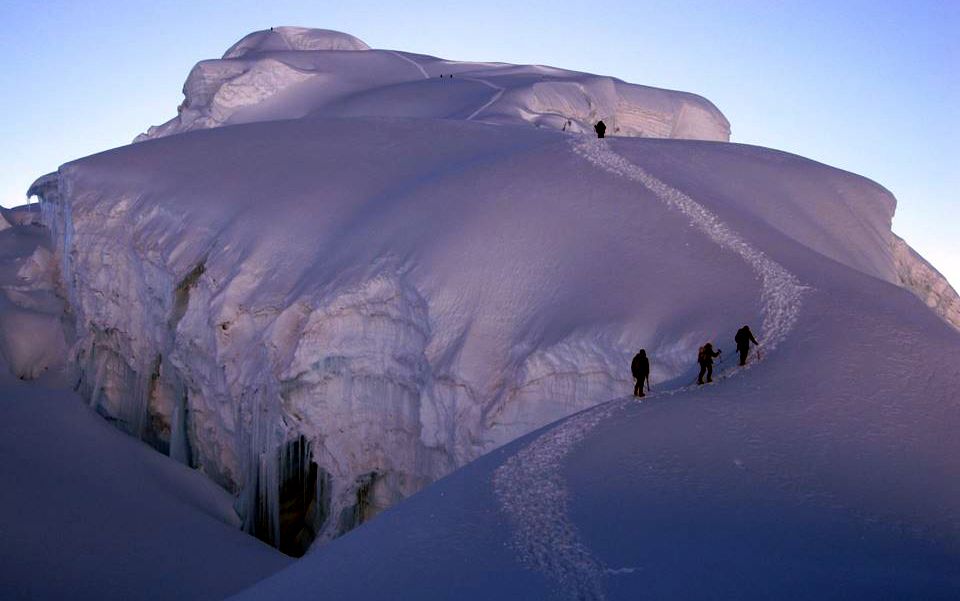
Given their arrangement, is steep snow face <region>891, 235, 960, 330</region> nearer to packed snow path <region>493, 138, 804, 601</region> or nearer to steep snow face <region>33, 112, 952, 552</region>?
steep snow face <region>33, 112, 952, 552</region>

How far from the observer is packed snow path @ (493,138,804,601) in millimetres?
7426

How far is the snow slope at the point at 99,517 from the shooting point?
47.8 ft

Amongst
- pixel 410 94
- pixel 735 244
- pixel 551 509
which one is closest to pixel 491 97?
pixel 410 94

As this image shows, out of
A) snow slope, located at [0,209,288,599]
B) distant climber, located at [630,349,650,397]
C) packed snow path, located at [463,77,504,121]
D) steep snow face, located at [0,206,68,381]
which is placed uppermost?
packed snow path, located at [463,77,504,121]

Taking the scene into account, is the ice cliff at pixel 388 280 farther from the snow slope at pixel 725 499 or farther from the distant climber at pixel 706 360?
the snow slope at pixel 725 499

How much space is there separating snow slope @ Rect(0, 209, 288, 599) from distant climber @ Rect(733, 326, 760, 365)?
823cm

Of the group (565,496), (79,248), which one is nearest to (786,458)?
(565,496)

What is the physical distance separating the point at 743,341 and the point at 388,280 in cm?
634

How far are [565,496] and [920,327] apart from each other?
638 centimetres

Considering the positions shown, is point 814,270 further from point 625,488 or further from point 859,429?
point 625,488

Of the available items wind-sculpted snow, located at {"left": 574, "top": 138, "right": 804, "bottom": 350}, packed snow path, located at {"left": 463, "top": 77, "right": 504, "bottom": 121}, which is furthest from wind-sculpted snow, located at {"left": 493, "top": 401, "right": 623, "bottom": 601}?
packed snow path, located at {"left": 463, "top": 77, "right": 504, "bottom": 121}

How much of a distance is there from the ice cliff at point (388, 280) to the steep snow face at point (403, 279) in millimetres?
43

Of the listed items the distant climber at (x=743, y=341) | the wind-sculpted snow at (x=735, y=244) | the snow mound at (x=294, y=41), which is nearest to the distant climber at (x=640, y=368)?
the distant climber at (x=743, y=341)

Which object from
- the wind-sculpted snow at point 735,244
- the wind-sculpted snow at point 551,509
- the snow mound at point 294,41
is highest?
the snow mound at point 294,41
